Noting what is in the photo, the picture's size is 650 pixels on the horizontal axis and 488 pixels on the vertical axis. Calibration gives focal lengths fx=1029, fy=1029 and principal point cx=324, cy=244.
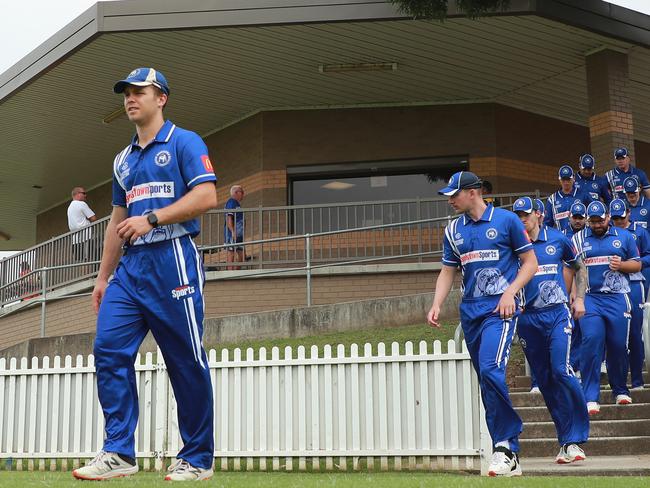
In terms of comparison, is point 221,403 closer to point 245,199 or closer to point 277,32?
point 277,32

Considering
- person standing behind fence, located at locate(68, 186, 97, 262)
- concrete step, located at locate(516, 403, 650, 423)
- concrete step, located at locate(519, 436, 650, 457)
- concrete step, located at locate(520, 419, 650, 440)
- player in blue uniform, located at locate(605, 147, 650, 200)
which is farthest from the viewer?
person standing behind fence, located at locate(68, 186, 97, 262)

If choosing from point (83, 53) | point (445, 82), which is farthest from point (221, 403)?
point (445, 82)

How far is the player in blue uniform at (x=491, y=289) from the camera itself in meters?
7.09

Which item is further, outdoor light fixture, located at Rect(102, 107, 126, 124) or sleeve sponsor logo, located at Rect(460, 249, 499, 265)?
outdoor light fixture, located at Rect(102, 107, 126, 124)

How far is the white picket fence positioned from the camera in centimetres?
899

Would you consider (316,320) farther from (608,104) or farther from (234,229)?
(608,104)

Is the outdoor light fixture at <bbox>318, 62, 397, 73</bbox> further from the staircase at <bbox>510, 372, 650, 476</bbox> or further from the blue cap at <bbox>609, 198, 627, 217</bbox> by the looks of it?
the staircase at <bbox>510, 372, 650, 476</bbox>

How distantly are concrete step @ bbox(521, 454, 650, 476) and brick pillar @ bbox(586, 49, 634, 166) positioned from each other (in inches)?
371

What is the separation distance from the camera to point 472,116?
20781 mm

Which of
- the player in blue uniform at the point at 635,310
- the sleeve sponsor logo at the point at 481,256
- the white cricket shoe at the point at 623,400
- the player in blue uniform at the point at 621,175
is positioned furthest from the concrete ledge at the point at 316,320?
the sleeve sponsor logo at the point at 481,256

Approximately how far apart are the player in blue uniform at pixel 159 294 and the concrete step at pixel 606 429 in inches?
199

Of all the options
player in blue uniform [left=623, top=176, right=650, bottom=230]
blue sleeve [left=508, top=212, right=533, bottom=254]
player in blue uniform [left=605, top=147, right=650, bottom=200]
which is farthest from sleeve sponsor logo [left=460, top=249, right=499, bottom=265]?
player in blue uniform [left=605, top=147, right=650, bottom=200]

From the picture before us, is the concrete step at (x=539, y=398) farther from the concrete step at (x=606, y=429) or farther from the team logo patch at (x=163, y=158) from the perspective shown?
the team logo patch at (x=163, y=158)

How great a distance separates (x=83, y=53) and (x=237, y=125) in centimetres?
529
